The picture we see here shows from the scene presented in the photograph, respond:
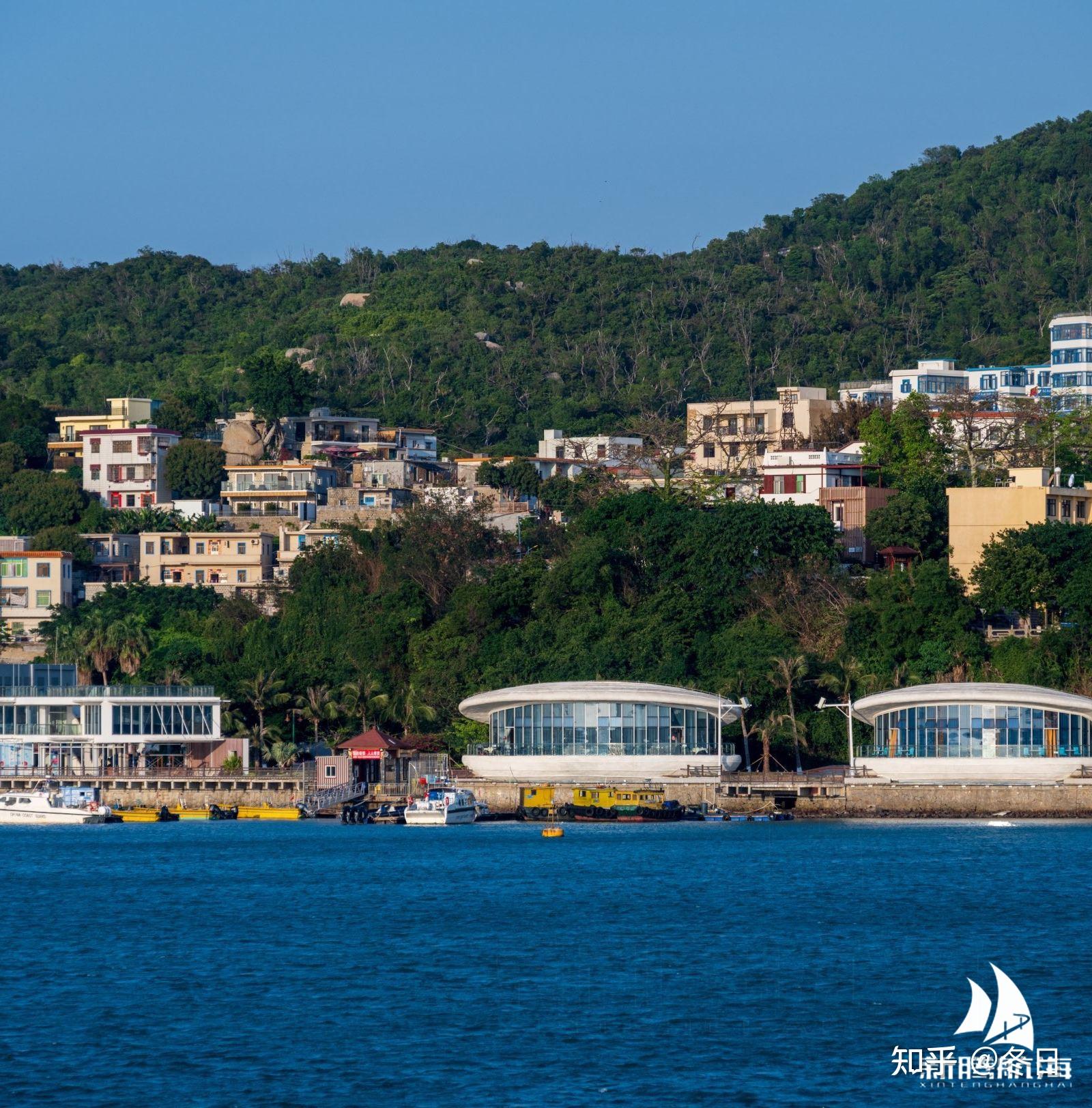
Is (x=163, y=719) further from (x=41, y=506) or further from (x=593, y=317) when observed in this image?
(x=593, y=317)

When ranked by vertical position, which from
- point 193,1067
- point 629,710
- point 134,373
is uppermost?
point 134,373

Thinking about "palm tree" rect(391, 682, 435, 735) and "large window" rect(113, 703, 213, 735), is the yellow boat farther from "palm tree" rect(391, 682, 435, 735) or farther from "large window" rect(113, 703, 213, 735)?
"palm tree" rect(391, 682, 435, 735)

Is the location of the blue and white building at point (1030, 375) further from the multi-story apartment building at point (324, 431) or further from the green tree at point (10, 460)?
the green tree at point (10, 460)

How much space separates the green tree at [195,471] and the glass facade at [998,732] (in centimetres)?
5591

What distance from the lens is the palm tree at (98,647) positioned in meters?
98.2

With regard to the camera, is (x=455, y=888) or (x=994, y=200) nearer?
(x=455, y=888)

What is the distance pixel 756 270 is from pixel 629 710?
99.2m

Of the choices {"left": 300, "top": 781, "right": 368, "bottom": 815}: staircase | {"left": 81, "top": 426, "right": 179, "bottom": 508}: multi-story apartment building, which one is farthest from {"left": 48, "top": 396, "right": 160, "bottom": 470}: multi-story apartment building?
{"left": 300, "top": 781, "right": 368, "bottom": 815}: staircase

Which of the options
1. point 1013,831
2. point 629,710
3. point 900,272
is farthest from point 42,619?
point 900,272

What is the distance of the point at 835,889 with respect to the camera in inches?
2291

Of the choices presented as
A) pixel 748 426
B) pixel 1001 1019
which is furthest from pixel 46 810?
pixel 748 426

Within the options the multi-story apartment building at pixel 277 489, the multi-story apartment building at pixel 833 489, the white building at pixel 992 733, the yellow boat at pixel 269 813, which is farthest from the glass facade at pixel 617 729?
the multi-story apartment building at pixel 277 489

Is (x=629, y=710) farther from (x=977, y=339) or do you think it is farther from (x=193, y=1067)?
(x=977, y=339)

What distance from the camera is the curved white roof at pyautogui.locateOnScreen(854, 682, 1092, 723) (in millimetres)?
80125
